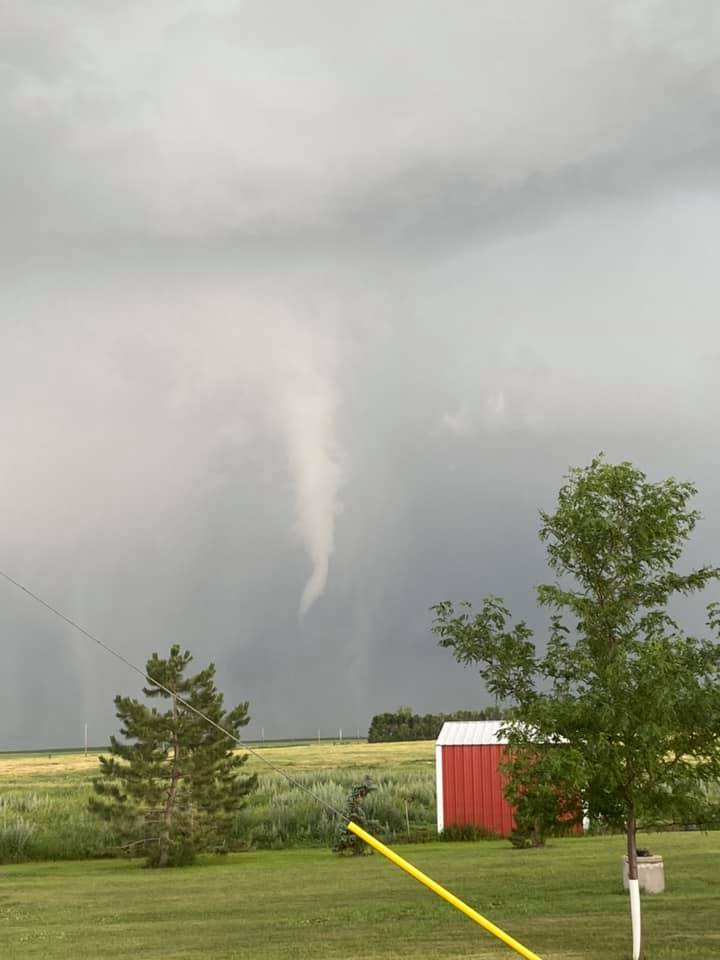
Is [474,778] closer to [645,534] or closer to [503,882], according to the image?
[503,882]

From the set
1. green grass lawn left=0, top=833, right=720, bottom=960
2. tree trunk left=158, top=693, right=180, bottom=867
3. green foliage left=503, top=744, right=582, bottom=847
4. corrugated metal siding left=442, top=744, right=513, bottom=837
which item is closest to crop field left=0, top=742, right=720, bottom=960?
green grass lawn left=0, top=833, right=720, bottom=960

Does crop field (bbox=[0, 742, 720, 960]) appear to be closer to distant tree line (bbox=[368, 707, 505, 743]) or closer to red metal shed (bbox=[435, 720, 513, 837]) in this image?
red metal shed (bbox=[435, 720, 513, 837])

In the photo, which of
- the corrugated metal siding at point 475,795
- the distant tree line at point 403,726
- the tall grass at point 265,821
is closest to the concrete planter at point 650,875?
the tall grass at point 265,821

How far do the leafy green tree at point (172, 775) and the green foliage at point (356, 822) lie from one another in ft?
10.2

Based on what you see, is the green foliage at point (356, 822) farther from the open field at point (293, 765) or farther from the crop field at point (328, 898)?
the open field at point (293, 765)

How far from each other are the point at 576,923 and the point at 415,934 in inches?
96.1

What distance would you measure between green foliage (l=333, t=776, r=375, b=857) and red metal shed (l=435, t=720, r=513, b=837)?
9.18ft

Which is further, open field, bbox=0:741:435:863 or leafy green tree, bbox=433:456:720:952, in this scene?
open field, bbox=0:741:435:863

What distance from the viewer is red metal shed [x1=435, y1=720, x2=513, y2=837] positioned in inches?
1623

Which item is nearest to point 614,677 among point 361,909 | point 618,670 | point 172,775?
point 618,670

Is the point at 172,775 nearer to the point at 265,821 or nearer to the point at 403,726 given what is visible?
the point at 265,821

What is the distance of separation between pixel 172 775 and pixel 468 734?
1077 centimetres

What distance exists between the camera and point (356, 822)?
126 ft

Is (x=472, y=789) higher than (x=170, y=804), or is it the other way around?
(x=472, y=789)
